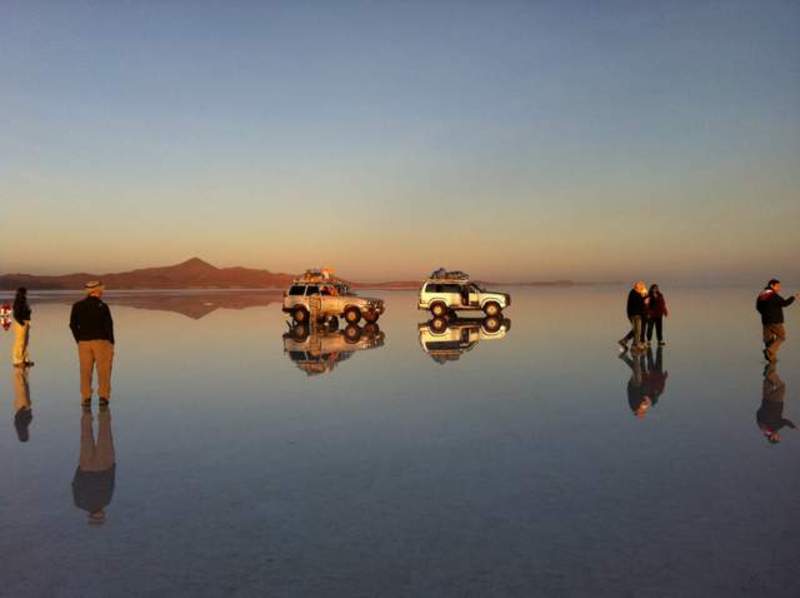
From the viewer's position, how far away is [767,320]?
50.5ft

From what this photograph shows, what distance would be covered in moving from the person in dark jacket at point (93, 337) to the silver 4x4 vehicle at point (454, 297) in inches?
897

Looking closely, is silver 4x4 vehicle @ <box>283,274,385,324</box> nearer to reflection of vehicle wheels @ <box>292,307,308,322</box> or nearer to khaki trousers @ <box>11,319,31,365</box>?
reflection of vehicle wheels @ <box>292,307,308,322</box>

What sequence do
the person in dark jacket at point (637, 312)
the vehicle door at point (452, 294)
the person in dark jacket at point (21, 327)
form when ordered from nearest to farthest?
the person in dark jacket at point (21, 327) < the person in dark jacket at point (637, 312) < the vehicle door at point (452, 294)

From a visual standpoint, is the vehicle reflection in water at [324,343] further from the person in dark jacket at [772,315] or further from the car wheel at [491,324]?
the person in dark jacket at [772,315]

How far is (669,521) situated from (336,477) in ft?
10.9

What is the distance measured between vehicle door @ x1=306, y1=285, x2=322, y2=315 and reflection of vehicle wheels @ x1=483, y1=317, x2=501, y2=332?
7813mm

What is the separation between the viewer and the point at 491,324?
3089cm

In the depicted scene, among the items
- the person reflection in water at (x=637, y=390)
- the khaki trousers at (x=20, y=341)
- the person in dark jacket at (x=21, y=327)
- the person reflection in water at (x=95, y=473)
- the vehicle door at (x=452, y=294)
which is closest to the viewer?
the person reflection in water at (x=95, y=473)

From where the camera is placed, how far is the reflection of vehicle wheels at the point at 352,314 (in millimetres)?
30234

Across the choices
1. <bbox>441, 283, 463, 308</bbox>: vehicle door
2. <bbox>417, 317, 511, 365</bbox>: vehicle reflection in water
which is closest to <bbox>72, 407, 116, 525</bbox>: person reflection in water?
<bbox>417, 317, 511, 365</bbox>: vehicle reflection in water

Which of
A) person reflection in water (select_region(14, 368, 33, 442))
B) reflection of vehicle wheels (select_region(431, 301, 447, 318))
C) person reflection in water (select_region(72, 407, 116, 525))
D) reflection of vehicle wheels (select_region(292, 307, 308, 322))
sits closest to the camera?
person reflection in water (select_region(72, 407, 116, 525))

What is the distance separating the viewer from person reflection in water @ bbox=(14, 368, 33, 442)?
923cm

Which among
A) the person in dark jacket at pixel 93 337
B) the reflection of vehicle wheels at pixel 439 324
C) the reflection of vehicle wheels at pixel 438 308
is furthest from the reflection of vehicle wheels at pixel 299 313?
the person in dark jacket at pixel 93 337

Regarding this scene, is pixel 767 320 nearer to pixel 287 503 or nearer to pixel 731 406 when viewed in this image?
pixel 731 406
